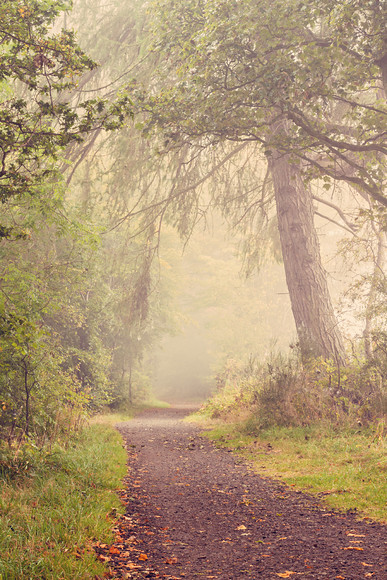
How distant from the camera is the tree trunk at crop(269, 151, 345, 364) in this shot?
32.0 feet

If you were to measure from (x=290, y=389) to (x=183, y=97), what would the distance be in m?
5.51

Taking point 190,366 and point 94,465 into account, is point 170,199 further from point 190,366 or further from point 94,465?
point 190,366

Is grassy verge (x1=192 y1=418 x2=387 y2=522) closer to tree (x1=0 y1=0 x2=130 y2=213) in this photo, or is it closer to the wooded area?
the wooded area

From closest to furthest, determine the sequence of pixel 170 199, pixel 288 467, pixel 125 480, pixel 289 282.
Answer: pixel 125 480, pixel 288 467, pixel 289 282, pixel 170 199

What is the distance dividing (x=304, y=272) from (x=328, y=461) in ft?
16.3

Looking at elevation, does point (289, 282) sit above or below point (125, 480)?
above

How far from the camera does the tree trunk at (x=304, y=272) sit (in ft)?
32.0

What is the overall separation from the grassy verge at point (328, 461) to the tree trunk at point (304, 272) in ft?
7.31

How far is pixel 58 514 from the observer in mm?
3758

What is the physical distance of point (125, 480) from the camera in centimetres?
573

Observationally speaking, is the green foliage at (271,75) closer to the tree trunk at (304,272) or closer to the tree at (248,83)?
the tree at (248,83)

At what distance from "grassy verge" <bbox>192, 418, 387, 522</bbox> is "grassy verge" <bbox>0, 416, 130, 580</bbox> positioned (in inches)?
86.1

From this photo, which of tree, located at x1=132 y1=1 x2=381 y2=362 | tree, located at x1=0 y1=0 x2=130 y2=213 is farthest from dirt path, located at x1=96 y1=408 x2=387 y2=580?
tree, located at x1=132 y1=1 x2=381 y2=362

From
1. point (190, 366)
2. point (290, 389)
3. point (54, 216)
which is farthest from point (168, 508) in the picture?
point (190, 366)
